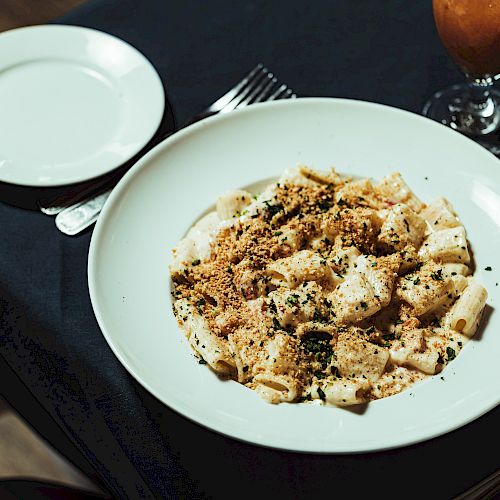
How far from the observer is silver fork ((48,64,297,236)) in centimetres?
206

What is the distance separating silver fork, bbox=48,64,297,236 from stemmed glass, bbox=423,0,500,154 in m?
0.50

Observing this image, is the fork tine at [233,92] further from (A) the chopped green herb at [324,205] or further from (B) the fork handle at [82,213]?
(A) the chopped green herb at [324,205]

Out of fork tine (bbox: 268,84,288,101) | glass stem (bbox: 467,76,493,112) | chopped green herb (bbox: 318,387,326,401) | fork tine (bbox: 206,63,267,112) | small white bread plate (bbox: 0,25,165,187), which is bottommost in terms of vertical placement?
small white bread plate (bbox: 0,25,165,187)

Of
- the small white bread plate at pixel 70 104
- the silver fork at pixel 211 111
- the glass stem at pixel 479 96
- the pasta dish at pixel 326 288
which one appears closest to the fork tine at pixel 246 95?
the silver fork at pixel 211 111

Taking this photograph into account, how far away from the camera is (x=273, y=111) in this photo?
7.08ft

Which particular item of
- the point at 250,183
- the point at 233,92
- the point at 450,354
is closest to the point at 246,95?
the point at 233,92

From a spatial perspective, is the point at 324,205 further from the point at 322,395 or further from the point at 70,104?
the point at 70,104

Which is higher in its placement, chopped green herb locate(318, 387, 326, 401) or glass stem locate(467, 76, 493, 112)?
glass stem locate(467, 76, 493, 112)

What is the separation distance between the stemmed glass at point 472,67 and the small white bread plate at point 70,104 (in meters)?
0.88

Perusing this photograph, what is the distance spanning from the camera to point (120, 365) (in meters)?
1.77

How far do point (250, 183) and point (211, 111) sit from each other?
14.7 inches

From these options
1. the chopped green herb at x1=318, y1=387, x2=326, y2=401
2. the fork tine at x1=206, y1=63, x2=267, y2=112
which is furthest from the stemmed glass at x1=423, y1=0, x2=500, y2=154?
the chopped green herb at x1=318, y1=387, x2=326, y2=401

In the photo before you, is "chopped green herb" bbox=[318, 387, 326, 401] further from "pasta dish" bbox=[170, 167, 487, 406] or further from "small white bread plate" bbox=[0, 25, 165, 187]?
"small white bread plate" bbox=[0, 25, 165, 187]

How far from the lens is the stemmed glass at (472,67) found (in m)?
2.02
